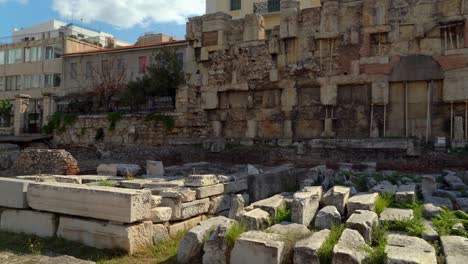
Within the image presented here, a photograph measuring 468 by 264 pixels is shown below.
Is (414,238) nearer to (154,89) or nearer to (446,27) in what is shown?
(446,27)

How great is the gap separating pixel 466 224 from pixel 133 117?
15633 millimetres

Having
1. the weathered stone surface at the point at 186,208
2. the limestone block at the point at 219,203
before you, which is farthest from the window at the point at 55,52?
the weathered stone surface at the point at 186,208

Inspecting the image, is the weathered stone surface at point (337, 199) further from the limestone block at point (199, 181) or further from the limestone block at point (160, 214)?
the limestone block at point (160, 214)

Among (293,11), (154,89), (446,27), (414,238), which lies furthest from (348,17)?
(414,238)

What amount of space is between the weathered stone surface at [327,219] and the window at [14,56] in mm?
39107

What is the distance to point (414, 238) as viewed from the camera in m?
4.57

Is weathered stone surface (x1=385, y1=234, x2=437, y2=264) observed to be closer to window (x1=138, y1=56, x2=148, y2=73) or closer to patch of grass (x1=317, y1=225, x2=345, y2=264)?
patch of grass (x1=317, y1=225, x2=345, y2=264)

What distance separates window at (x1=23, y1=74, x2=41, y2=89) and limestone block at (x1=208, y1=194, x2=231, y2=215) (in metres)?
32.8

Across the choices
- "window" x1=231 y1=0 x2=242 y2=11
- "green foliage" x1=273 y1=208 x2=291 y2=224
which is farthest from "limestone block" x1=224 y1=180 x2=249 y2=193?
"window" x1=231 y1=0 x2=242 y2=11

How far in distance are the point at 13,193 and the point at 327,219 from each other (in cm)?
528

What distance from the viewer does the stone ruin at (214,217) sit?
4430mm

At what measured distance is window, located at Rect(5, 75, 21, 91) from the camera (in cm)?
3716

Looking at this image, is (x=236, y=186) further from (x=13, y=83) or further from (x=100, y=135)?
(x=13, y=83)

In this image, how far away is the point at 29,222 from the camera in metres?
6.61
